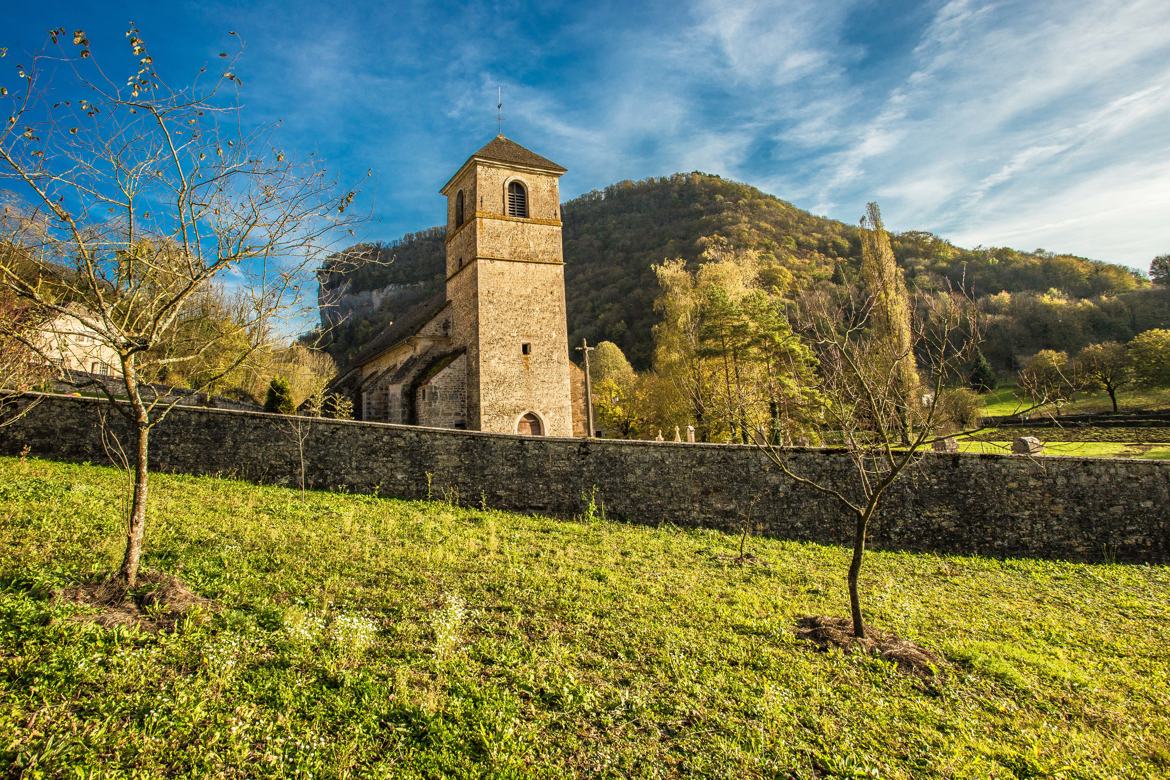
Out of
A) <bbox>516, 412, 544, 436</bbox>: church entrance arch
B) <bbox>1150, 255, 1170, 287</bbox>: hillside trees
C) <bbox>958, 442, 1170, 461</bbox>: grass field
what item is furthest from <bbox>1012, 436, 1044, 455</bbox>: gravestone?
<bbox>1150, 255, 1170, 287</bbox>: hillside trees

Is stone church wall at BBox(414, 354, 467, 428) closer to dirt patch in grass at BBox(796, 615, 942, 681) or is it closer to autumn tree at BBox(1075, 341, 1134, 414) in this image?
dirt patch in grass at BBox(796, 615, 942, 681)

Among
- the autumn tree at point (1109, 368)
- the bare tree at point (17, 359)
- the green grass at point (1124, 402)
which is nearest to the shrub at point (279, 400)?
the bare tree at point (17, 359)

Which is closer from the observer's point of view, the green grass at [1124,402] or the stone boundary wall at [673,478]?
the stone boundary wall at [673,478]

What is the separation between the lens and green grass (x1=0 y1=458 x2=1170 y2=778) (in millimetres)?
4230

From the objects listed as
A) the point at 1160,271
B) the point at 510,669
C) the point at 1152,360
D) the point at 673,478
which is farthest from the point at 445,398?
the point at 1160,271

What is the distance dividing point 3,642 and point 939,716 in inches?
329

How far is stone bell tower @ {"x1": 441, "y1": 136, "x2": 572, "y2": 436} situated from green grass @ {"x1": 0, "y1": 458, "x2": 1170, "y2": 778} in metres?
10.5

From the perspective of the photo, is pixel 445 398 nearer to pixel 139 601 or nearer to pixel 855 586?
pixel 139 601

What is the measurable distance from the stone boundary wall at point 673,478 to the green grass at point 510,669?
3230 mm

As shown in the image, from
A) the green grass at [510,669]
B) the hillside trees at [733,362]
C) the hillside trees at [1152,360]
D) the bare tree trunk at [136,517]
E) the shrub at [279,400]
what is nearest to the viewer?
the green grass at [510,669]

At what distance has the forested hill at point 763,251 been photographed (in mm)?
48812

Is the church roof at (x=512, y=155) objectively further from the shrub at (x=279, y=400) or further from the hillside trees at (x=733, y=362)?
the shrub at (x=279, y=400)

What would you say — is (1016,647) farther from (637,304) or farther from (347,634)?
(637,304)

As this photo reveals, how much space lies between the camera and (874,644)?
22.5 feet
